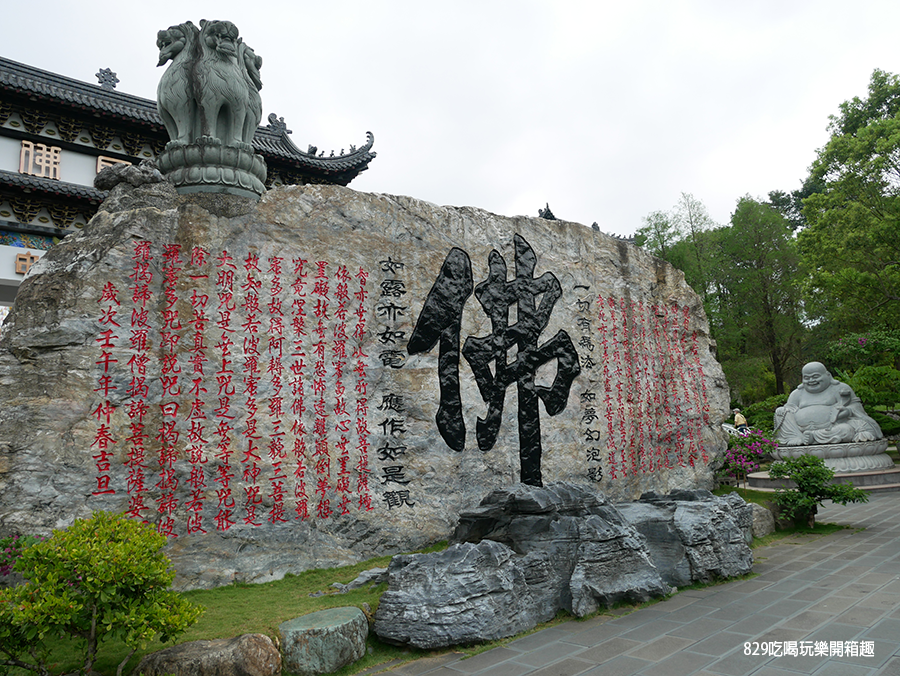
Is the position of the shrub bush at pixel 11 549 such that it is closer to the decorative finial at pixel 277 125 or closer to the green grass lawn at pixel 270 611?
the green grass lawn at pixel 270 611

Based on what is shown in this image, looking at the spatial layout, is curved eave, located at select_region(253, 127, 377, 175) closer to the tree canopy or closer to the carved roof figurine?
the carved roof figurine

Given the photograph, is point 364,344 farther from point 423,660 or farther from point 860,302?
point 860,302

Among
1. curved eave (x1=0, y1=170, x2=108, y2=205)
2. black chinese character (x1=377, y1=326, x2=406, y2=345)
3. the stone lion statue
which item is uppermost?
curved eave (x1=0, y1=170, x2=108, y2=205)

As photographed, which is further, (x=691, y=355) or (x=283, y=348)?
(x=691, y=355)

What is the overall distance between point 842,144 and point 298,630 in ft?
48.2

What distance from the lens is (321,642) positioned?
2.90m

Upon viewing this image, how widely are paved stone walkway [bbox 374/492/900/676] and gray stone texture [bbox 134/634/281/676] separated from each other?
0.68 metres

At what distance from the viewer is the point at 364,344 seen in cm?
463

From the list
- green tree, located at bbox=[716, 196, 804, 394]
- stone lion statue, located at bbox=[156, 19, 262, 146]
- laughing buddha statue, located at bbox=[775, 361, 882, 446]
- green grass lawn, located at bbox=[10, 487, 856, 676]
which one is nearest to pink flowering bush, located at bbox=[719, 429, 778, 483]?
laughing buddha statue, located at bbox=[775, 361, 882, 446]

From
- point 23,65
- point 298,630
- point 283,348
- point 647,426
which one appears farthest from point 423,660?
point 23,65

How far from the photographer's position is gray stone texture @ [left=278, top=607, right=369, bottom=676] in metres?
2.84

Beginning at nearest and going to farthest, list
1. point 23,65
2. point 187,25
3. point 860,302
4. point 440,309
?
point 187,25
point 440,309
point 23,65
point 860,302

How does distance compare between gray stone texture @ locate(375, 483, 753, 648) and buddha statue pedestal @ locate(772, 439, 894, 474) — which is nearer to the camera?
gray stone texture @ locate(375, 483, 753, 648)

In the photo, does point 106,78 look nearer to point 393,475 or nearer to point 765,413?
point 393,475
